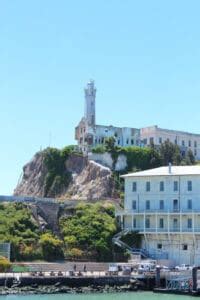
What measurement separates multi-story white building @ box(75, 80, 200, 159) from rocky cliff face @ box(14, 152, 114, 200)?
10.8ft

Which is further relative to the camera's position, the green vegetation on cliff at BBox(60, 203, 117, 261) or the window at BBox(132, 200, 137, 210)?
the window at BBox(132, 200, 137, 210)

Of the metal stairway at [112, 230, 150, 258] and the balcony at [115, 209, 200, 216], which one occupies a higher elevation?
the balcony at [115, 209, 200, 216]

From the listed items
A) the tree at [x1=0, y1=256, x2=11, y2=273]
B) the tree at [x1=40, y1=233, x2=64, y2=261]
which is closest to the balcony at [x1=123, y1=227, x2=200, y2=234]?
the tree at [x1=40, y1=233, x2=64, y2=261]

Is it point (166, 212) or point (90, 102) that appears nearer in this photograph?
point (166, 212)

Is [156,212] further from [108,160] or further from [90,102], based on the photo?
[90,102]

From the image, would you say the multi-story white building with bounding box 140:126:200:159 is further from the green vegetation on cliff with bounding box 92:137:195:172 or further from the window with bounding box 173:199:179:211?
the window with bounding box 173:199:179:211

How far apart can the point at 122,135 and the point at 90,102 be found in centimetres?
966

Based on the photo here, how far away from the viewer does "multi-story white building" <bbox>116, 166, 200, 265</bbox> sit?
75188 millimetres

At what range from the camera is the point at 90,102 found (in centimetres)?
11988

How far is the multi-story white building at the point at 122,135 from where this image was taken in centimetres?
11094

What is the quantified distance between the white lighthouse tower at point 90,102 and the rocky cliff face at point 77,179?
11.3m

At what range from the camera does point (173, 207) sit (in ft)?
254

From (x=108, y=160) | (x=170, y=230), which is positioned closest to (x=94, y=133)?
(x=108, y=160)

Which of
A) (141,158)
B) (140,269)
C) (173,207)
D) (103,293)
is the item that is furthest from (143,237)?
(141,158)
